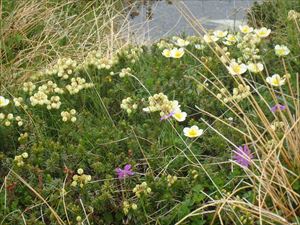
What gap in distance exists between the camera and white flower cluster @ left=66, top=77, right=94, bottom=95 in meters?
3.37

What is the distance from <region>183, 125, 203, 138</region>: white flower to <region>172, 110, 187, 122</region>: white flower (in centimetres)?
7

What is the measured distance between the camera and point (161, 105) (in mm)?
3037

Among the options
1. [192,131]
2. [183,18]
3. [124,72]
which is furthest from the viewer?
[183,18]

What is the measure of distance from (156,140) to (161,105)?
0.50ft

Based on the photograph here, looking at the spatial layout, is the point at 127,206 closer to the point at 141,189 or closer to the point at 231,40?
the point at 141,189

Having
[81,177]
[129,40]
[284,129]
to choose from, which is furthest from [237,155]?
[129,40]

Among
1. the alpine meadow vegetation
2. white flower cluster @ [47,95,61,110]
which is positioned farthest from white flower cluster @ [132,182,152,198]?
white flower cluster @ [47,95,61,110]

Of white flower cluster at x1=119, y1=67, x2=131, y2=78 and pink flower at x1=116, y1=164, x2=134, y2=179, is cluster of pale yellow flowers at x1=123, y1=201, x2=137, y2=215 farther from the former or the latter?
white flower cluster at x1=119, y1=67, x2=131, y2=78

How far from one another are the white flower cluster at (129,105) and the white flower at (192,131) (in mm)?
312

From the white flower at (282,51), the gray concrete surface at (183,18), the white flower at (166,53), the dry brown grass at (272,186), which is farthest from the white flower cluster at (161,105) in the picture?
the gray concrete surface at (183,18)

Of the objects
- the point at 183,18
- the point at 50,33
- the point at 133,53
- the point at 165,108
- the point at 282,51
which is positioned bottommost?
the point at 183,18

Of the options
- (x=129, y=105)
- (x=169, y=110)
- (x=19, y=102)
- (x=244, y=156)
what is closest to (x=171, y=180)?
(x=244, y=156)

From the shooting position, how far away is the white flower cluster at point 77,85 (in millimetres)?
3365

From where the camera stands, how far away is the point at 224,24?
580 centimetres
